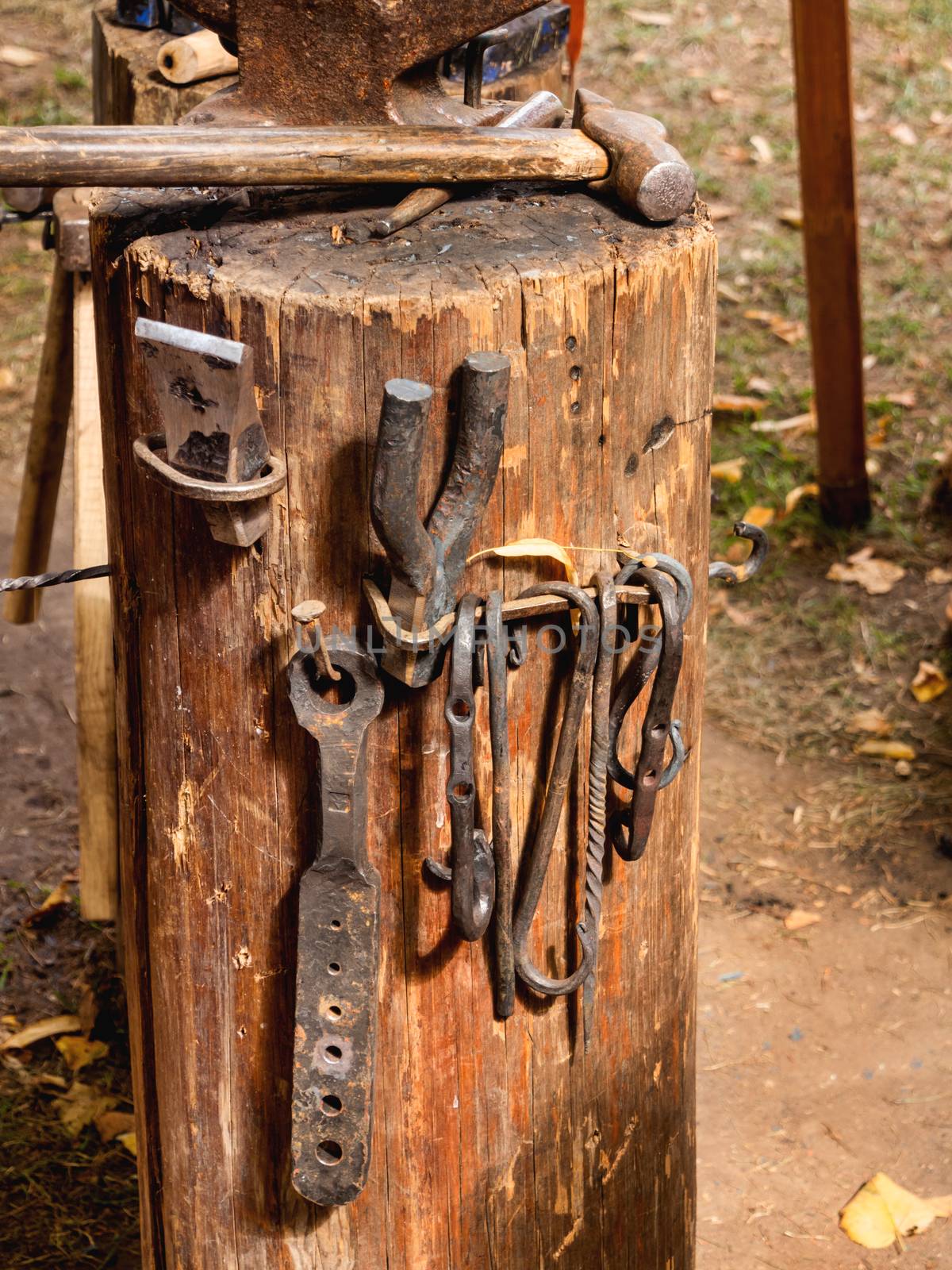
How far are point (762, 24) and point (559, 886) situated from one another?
5.84 meters

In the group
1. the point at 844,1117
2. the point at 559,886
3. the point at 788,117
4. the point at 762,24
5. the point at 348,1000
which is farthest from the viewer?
the point at 762,24

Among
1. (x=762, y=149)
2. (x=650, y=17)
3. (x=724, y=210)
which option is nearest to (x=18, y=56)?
(x=650, y=17)

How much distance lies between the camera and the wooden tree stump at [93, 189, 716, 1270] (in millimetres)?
1313

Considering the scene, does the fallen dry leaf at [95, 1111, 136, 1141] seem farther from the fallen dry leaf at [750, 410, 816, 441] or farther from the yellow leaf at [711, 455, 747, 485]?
the fallen dry leaf at [750, 410, 816, 441]

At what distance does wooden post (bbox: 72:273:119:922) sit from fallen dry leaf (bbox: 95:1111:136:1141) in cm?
42

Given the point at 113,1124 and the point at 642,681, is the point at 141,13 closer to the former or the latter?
the point at 642,681

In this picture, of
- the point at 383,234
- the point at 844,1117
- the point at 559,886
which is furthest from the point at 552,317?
the point at 844,1117

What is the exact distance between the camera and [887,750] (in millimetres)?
3541

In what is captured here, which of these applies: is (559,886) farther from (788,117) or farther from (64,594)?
(788,117)

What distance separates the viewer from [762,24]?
253 inches

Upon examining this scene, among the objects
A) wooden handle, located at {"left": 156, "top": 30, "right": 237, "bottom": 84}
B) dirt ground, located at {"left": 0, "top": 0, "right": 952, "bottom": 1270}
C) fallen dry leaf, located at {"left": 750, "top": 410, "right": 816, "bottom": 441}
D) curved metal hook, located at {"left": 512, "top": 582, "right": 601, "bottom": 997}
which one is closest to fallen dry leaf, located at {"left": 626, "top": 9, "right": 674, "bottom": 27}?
dirt ground, located at {"left": 0, "top": 0, "right": 952, "bottom": 1270}

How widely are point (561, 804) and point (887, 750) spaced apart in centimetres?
229

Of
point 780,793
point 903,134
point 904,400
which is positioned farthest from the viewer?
point 903,134

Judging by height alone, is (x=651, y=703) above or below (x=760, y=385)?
above
